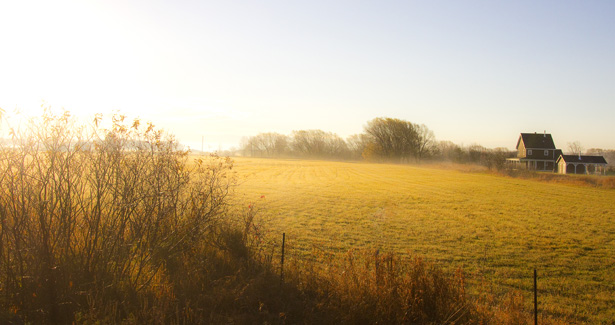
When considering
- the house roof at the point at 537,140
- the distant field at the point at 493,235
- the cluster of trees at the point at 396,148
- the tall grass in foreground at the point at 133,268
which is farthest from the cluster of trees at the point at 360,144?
the tall grass in foreground at the point at 133,268

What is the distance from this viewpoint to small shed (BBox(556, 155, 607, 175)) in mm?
56469

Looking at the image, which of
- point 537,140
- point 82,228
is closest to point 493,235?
point 82,228

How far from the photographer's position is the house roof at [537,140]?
6619 cm

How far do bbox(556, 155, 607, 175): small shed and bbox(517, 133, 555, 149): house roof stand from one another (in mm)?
6815

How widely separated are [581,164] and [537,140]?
1131 centimetres

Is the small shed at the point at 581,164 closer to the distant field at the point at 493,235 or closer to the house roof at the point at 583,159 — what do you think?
the house roof at the point at 583,159

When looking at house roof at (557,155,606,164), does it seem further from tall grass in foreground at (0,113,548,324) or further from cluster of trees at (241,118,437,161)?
tall grass in foreground at (0,113,548,324)

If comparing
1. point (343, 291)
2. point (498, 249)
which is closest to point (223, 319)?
Result: point (343, 291)

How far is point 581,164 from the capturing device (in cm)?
5697

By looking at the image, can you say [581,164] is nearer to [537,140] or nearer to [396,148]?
[537,140]

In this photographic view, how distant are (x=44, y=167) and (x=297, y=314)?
13.4 feet

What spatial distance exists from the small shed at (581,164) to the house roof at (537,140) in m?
6.82

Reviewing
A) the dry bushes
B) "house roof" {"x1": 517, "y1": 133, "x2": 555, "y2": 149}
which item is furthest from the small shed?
the dry bushes

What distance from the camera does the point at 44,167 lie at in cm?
450
